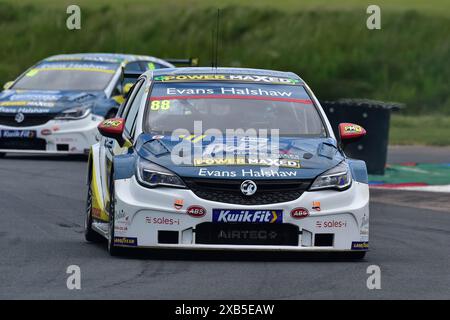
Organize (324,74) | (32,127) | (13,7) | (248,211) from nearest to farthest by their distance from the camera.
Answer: (248,211) < (32,127) < (324,74) < (13,7)

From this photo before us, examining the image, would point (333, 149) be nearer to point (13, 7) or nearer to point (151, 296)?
point (151, 296)

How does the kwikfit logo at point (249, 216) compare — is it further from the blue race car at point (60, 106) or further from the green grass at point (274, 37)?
the green grass at point (274, 37)

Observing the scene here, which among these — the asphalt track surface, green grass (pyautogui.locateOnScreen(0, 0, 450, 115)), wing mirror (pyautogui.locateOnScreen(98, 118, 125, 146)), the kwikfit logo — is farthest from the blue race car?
green grass (pyautogui.locateOnScreen(0, 0, 450, 115))

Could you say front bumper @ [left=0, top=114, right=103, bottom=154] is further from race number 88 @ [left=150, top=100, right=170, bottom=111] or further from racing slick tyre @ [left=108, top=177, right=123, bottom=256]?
racing slick tyre @ [left=108, top=177, right=123, bottom=256]

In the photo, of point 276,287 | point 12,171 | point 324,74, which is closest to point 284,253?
point 276,287

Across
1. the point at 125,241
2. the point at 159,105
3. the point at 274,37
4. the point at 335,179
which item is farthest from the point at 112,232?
Answer: the point at 274,37

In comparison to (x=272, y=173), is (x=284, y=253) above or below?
below

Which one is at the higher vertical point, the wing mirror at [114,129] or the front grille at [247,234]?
the wing mirror at [114,129]

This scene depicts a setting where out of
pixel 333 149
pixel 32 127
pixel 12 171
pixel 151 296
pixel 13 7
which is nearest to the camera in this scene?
pixel 151 296

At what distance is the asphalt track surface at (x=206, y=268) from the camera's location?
350 inches

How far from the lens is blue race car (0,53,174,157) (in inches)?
775

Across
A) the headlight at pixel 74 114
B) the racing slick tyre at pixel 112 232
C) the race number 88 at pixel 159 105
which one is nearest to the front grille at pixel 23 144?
the headlight at pixel 74 114

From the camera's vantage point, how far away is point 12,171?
58.5 ft

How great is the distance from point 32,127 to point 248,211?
9.93 metres
